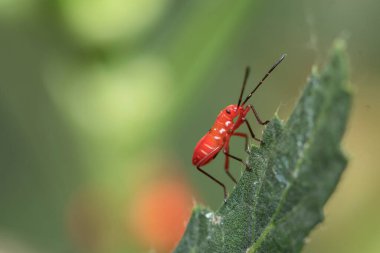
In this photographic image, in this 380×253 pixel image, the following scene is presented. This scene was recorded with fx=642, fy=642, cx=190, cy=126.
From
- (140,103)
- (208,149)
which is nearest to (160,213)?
(140,103)

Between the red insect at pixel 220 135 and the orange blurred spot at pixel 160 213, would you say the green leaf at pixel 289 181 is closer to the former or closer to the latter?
the red insect at pixel 220 135

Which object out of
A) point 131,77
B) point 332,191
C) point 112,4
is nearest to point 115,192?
point 131,77

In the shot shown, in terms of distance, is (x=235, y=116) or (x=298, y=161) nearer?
(x=298, y=161)

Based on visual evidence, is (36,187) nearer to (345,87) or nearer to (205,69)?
(205,69)

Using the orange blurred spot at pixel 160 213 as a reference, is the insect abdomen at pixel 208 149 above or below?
above

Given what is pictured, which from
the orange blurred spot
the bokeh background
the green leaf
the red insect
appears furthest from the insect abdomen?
the green leaf

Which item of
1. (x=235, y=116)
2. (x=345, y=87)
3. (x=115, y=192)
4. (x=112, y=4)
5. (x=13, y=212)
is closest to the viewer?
(x=345, y=87)

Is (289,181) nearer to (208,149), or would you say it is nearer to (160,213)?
(208,149)

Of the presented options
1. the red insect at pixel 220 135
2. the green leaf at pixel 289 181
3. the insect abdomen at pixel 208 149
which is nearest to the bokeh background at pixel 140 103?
the red insect at pixel 220 135
